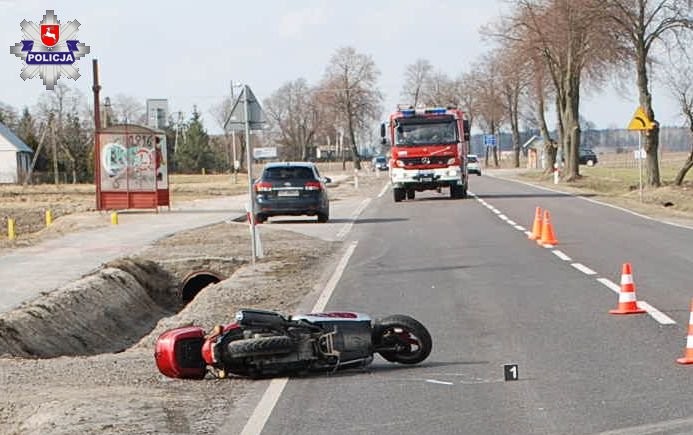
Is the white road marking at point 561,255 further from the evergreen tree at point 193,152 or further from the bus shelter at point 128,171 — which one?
the evergreen tree at point 193,152

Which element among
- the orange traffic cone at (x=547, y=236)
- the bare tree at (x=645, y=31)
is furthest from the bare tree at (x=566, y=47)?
the orange traffic cone at (x=547, y=236)

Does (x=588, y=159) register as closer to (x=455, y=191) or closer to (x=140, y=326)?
(x=455, y=191)

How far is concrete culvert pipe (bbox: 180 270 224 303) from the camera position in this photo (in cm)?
2202

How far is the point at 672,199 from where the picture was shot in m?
43.8

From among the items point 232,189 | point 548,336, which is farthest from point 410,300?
point 232,189

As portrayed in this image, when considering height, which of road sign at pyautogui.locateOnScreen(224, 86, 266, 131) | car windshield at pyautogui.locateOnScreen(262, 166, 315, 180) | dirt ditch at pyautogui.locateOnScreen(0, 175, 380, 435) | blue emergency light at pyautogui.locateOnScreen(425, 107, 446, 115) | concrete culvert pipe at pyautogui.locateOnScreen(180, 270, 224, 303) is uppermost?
blue emergency light at pyautogui.locateOnScreen(425, 107, 446, 115)

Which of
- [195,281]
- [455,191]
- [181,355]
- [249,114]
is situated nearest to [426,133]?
[455,191]

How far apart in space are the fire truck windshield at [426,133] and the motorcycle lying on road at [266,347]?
109 feet

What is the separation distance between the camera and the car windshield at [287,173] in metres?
33.7

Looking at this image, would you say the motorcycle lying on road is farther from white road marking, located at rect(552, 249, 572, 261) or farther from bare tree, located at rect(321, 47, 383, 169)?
bare tree, located at rect(321, 47, 383, 169)

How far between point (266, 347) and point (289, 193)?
78.6 feet

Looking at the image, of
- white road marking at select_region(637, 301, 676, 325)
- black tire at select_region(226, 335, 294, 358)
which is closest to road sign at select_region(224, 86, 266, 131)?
white road marking at select_region(637, 301, 676, 325)

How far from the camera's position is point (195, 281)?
2231 centimetres

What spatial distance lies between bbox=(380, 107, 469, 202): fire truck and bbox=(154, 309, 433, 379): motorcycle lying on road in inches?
1302
